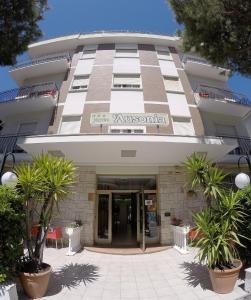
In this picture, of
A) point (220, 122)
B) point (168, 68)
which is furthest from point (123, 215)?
point (168, 68)

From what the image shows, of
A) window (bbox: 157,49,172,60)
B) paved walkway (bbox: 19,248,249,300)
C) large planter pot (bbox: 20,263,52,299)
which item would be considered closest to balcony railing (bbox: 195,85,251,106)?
window (bbox: 157,49,172,60)

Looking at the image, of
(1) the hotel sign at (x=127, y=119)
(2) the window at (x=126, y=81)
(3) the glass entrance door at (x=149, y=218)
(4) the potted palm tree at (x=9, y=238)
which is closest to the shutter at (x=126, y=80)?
(2) the window at (x=126, y=81)

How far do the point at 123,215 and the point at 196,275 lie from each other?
5.89 meters

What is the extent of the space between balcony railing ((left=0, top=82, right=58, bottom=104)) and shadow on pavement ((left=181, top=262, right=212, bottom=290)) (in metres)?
11.9

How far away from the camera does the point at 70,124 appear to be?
45.2ft

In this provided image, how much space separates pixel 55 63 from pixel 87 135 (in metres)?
8.99

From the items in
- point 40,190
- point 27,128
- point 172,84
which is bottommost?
point 40,190

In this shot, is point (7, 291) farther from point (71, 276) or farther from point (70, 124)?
point (70, 124)

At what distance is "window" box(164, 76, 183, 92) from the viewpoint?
1520cm

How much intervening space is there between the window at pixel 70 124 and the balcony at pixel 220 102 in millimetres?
7169

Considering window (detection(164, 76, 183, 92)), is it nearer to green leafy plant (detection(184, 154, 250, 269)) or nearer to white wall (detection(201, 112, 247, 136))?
white wall (detection(201, 112, 247, 136))

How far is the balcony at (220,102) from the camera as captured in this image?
14656 mm

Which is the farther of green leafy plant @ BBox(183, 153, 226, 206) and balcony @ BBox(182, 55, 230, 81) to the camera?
balcony @ BBox(182, 55, 230, 81)

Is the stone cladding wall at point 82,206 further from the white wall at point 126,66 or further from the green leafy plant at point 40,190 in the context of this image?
the white wall at point 126,66
